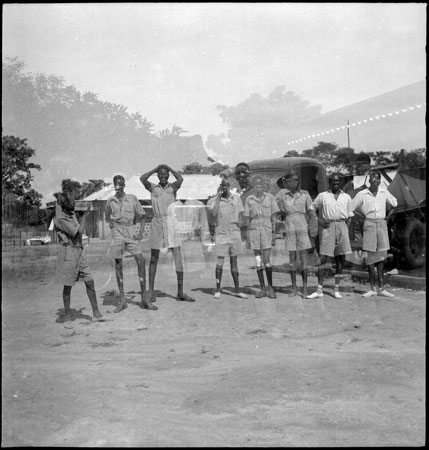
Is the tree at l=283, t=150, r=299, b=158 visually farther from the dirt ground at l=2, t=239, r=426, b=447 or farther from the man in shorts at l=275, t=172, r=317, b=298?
the dirt ground at l=2, t=239, r=426, b=447

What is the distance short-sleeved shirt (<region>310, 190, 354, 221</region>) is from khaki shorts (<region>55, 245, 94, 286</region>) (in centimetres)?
312

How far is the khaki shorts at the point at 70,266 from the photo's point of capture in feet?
17.2

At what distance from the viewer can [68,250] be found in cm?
529

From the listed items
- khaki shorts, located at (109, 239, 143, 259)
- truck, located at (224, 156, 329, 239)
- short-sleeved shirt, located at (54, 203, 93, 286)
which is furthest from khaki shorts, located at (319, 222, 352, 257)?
short-sleeved shirt, located at (54, 203, 93, 286)

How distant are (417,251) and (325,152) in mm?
2287

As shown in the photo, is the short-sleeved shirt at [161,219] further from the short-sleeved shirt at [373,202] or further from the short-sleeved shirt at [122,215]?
the short-sleeved shirt at [373,202]

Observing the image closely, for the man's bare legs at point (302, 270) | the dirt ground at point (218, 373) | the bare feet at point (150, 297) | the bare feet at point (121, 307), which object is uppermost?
the man's bare legs at point (302, 270)

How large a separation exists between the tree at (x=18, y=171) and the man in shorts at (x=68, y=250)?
0.30 meters

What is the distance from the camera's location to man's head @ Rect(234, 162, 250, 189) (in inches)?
246

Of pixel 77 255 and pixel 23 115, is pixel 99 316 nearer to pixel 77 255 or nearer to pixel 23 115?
pixel 77 255

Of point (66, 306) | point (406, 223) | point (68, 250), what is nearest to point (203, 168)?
point (68, 250)

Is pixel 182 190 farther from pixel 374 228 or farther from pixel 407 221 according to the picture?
pixel 407 221

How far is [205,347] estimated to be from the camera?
173 inches

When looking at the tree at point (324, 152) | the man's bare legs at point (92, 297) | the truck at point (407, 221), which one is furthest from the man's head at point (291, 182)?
the man's bare legs at point (92, 297)
